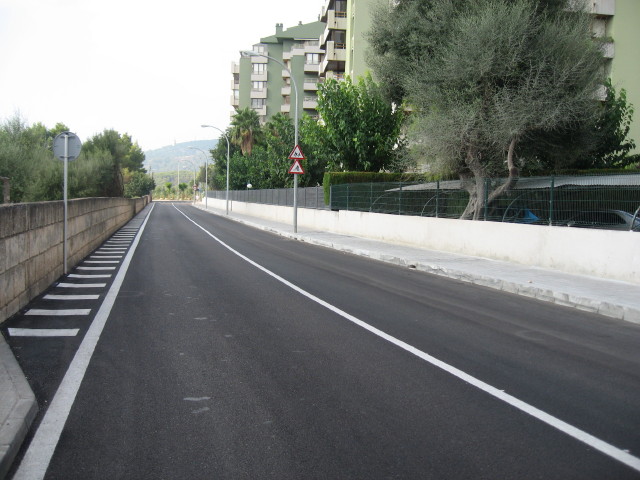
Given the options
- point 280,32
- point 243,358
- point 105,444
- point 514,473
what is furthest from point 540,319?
point 280,32

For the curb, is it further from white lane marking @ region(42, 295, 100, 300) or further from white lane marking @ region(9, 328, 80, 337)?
white lane marking @ region(42, 295, 100, 300)

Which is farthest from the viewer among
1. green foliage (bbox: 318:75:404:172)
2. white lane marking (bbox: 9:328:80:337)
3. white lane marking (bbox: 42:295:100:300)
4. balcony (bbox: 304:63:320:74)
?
balcony (bbox: 304:63:320:74)

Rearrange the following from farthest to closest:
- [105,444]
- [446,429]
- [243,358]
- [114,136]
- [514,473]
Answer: [114,136], [243,358], [446,429], [105,444], [514,473]

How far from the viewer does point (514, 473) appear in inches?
134

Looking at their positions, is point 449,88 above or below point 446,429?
above

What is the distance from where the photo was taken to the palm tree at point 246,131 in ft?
227

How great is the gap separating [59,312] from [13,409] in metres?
4.30

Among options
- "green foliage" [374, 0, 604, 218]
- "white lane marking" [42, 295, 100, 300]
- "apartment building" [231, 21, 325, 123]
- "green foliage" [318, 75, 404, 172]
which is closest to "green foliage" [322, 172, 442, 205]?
"green foliage" [318, 75, 404, 172]

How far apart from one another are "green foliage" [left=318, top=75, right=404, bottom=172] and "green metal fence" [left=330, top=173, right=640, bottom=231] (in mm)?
11311

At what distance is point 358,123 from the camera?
31.5 m

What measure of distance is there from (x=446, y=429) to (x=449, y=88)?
15792 mm

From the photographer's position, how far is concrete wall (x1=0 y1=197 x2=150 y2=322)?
7613mm

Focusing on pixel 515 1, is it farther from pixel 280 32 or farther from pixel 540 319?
pixel 280 32

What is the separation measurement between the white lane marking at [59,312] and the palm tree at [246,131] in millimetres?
61824
